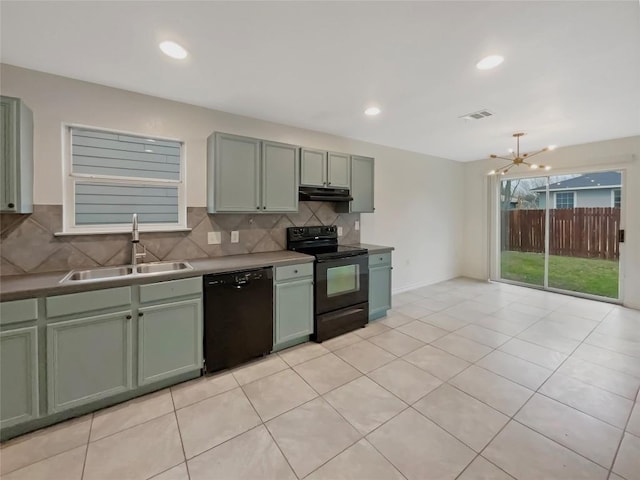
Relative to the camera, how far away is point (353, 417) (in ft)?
6.51

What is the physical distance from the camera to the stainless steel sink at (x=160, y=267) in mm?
2508

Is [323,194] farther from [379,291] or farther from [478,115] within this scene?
[478,115]

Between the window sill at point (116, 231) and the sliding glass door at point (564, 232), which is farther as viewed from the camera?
the sliding glass door at point (564, 232)

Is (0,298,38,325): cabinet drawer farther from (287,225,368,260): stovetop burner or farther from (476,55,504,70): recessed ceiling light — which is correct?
(476,55,504,70): recessed ceiling light

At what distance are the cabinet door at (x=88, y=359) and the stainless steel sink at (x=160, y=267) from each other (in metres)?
0.52

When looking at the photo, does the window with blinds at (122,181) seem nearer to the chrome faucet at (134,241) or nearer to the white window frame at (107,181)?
the white window frame at (107,181)

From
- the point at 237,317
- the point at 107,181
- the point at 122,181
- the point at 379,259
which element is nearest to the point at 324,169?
the point at 379,259

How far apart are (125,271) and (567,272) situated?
6599 millimetres

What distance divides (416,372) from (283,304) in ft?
4.55

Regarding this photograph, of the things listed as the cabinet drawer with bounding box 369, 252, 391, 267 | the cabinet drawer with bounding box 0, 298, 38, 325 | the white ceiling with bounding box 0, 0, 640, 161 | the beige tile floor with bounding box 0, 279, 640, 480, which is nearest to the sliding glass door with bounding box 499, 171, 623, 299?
the white ceiling with bounding box 0, 0, 640, 161

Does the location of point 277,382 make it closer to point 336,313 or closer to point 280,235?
point 336,313

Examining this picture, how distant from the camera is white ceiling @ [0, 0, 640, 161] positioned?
5.34 feet

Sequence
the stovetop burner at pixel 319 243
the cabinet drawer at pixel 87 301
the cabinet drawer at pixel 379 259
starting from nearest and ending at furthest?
the cabinet drawer at pixel 87 301 < the stovetop burner at pixel 319 243 < the cabinet drawer at pixel 379 259

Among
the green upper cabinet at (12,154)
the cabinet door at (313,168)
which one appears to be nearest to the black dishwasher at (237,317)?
the cabinet door at (313,168)
